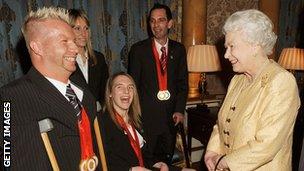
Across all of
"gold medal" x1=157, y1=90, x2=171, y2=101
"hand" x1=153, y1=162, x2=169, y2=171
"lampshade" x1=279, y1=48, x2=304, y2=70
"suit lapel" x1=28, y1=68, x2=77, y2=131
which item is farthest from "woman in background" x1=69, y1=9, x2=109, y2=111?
"lampshade" x1=279, y1=48, x2=304, y2=70

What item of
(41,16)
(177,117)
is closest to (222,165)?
(41,16)

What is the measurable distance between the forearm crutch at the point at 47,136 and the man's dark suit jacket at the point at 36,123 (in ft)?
0.06

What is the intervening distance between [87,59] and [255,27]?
79.4 inches

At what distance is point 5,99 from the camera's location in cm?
157

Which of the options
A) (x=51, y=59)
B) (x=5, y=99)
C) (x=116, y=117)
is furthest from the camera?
(x=116, y=117)

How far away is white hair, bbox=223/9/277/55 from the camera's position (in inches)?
74.0

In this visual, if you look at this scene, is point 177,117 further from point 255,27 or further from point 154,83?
point 255,27

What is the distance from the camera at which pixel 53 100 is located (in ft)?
5.65

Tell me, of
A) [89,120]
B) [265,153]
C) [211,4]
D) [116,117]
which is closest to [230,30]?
[265,153]

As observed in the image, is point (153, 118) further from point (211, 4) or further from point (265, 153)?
point (211, 4)

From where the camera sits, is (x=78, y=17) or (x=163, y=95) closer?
(x=78, y=17)

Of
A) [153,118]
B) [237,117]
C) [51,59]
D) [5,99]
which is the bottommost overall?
[153,118]

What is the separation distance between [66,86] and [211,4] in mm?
4044

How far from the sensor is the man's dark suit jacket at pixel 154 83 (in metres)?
3.86
